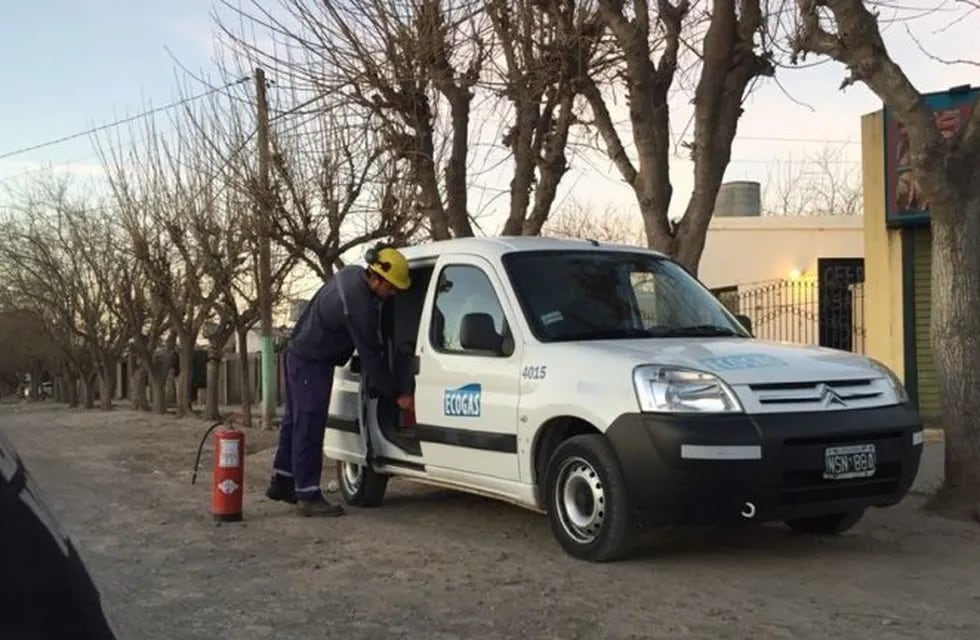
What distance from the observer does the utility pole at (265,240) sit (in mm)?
16688

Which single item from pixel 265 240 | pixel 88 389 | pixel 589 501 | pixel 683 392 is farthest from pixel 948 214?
pixel 88 389

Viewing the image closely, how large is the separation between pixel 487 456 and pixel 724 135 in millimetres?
4495

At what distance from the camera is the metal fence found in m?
18.5

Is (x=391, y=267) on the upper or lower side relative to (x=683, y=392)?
upper

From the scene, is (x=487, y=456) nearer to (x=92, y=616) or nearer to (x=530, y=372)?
(x=530, y=372)

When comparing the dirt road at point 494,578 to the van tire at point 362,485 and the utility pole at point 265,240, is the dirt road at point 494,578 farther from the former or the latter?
the utility pole at point 265,240

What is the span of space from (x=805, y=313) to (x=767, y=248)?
6222mm

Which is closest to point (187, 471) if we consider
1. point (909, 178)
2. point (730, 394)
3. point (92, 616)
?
point (730, 394)

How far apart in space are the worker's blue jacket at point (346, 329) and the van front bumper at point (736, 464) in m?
2.41

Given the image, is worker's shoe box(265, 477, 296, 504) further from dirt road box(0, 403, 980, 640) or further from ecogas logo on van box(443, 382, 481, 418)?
ecogas logo on van box(443, 382, 481, 418)

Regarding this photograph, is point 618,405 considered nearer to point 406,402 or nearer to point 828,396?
point 828,396

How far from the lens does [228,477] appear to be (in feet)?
26.2

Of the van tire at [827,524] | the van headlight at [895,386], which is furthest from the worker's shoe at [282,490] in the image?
the van headlight at [895,386]

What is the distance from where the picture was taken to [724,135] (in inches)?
389
